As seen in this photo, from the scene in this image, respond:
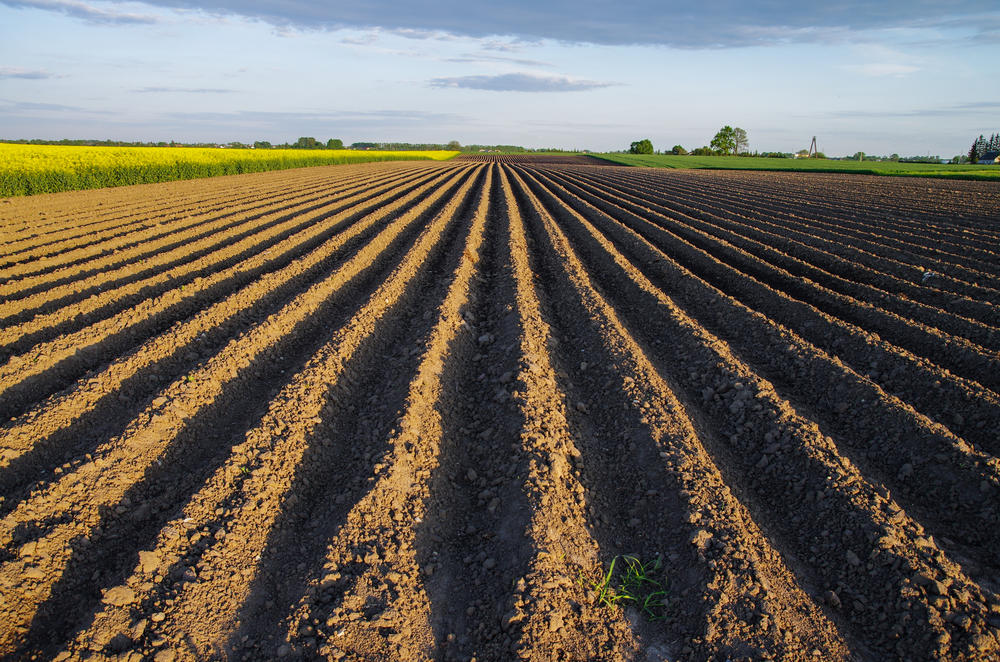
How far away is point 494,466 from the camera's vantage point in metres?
4.05

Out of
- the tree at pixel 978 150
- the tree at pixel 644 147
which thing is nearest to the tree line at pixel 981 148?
the tree at pixel 978 150

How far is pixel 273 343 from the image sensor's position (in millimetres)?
6082

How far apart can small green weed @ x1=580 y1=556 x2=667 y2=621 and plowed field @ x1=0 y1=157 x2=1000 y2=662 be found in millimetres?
18

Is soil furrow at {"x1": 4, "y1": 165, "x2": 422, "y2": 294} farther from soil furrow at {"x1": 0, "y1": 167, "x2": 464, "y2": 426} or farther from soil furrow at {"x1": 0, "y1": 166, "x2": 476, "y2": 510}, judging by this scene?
soil furrow at {"x1": 0, "y1": 166, "x2": 476, "y2": 510}

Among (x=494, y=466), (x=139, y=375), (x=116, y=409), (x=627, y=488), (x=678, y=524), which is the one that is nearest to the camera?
(x=678, y=524)

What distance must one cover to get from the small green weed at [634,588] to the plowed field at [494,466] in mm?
18

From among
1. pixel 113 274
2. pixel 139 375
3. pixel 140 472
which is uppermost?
pixel 113 274

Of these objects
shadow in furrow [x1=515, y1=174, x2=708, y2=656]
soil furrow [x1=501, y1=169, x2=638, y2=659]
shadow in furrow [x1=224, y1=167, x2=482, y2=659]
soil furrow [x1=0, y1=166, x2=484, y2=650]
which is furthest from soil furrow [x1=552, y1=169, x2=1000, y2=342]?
soil furrow [x1=0, y1=166, x2=484, y2=650]

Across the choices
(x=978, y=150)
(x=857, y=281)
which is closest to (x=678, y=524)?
(x=857, y=281)

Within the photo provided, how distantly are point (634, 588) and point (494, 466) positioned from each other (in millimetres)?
1374

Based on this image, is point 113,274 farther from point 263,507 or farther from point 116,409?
point 263,507

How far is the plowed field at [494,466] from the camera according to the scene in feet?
9.14

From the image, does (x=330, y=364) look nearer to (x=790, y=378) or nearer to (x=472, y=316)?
(x=472, y=316)

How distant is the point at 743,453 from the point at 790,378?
167 centimetres
